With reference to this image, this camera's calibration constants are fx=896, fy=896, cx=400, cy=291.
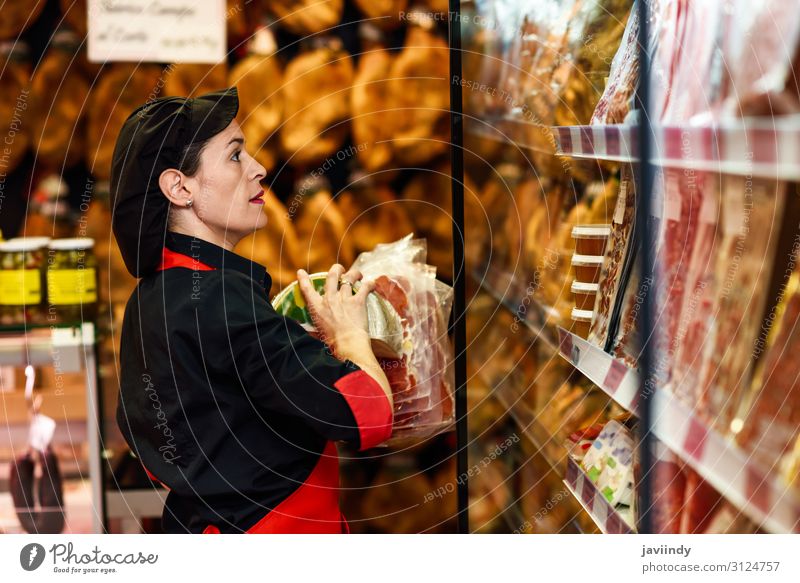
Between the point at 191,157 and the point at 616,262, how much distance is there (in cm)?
76

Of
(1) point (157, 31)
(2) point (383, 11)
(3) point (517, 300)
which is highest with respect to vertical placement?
(2) point (383, 11)

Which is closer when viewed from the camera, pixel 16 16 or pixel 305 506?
pixel 305 506

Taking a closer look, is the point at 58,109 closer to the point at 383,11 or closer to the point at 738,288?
the point at 383,11

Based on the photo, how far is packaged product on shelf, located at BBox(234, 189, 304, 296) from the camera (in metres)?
2.35

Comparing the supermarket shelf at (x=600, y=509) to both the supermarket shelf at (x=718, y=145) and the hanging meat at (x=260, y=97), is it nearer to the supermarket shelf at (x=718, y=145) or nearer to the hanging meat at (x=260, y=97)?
the supermarket shelf at (x=718, y=145)

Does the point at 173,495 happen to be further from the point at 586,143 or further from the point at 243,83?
the point at 243,83

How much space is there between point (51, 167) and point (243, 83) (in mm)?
616

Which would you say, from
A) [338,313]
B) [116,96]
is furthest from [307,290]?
[116,96]

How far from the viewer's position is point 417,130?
7.81 ft

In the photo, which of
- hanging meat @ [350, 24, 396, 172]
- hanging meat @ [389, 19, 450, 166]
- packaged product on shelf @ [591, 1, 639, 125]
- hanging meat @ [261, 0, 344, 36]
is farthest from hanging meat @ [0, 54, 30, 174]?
packaged product on shelf @ [591, 1, 639, 125]

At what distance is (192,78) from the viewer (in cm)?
235

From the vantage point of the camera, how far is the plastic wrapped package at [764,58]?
1.19m

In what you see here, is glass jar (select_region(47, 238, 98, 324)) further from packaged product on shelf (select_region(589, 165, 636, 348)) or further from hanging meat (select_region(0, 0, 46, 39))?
packaged product on shelf (select_region(589, 165, 636, 348))
